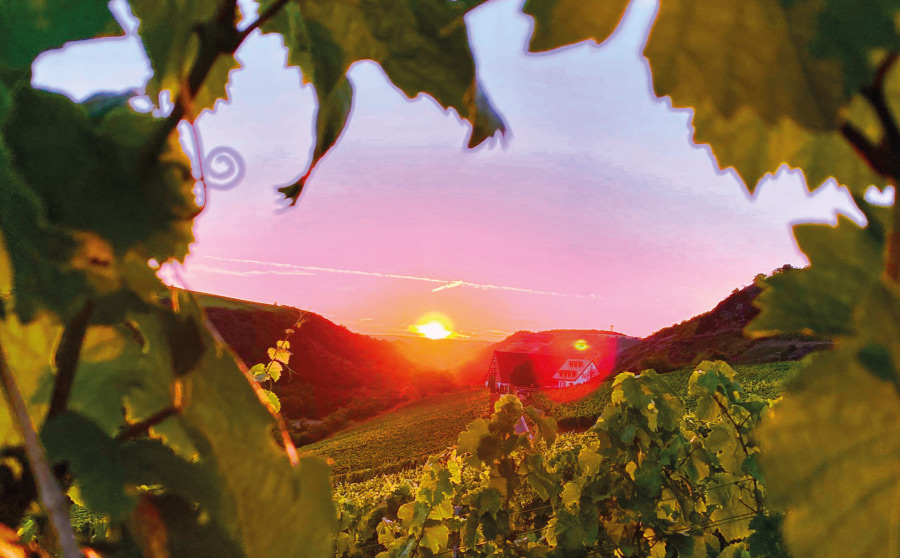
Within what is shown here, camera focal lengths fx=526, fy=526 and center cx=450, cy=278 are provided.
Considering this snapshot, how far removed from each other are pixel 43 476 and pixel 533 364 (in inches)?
1201

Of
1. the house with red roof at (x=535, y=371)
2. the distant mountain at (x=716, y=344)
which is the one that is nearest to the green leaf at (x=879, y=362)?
the distant mountain at (x=716, y=344)

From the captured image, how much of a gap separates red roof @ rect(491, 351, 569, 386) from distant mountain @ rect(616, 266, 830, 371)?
4193mm

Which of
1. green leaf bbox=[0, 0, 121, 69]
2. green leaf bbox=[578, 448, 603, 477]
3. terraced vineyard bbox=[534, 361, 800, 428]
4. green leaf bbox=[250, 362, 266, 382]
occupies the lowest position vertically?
terraced vineyard bbox=[534, 361, 800, 428]

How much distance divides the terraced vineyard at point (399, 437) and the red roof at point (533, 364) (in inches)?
73.3

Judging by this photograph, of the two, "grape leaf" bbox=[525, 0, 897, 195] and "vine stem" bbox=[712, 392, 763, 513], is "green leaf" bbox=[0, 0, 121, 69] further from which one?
"vine stem" bbox=[712, 392, 763, 513]

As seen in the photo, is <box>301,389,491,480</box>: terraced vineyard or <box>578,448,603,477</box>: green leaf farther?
<box>301,389,491,480</box>: terraced vineyard

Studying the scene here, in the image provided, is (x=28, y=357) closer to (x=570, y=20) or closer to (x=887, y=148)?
(x=570, y=20)

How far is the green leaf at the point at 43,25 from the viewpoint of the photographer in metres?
0.38

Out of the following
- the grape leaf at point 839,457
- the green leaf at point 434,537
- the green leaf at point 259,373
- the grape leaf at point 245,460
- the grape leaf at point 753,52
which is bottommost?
the green leaf at point 434,537

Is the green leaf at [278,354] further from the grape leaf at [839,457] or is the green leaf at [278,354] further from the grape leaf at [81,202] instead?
the grape leaf at [839,457]

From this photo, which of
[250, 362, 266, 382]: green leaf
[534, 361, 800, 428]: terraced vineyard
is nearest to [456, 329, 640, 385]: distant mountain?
[534, 361, 800, 428]: terraced vineyard

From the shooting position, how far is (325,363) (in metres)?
26.7

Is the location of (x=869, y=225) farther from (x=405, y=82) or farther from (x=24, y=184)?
(x=24, y=184)

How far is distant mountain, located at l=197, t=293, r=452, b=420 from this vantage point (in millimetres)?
24062
